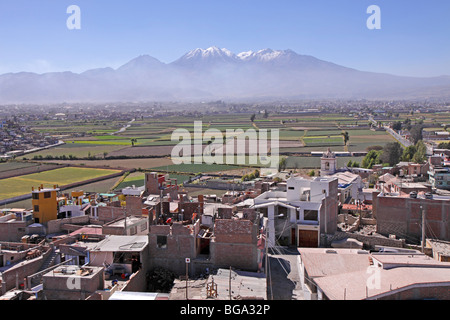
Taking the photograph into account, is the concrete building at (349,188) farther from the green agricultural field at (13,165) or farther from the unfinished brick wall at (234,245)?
the green agricultural field at (13,165)

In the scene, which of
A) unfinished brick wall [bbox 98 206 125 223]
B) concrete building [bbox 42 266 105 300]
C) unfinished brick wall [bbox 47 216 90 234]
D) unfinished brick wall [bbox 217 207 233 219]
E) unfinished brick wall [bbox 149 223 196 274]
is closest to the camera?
concrete building [bbox 42 266 105 300]

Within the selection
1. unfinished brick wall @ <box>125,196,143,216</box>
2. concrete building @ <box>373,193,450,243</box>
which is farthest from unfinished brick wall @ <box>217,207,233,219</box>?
concrete building @ <box>373,193,450,243</box>

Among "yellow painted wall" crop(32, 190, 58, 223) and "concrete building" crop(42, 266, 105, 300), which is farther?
"yellow painted wall" crop(32, 190, 58, 223)

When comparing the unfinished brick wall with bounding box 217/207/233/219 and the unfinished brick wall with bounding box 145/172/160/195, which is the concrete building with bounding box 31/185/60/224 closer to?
the unfinished brick wall with bounding box 145/172/160/195

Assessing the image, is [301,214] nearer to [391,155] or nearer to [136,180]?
[136,180]

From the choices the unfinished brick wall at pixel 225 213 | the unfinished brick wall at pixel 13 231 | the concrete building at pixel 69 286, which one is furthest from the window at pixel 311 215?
the unfinished brick wall at pixel 13 231
